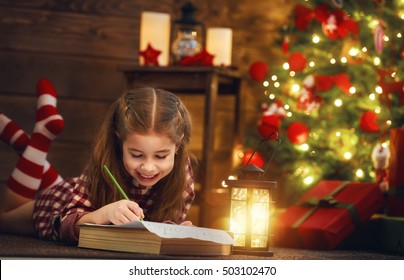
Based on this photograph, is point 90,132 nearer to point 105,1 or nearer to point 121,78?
point 121,78

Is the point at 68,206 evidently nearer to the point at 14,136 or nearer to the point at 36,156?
the point at 36,156

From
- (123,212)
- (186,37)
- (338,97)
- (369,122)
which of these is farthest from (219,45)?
(123,212)

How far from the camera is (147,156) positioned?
188cm

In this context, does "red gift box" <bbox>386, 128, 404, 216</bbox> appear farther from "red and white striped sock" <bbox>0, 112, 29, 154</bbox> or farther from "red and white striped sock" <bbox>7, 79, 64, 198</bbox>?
"red and white striped sock" <bbox>0, 112, 29, 154</bbox>

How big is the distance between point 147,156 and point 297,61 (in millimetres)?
1278

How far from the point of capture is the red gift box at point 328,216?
2.46 meters

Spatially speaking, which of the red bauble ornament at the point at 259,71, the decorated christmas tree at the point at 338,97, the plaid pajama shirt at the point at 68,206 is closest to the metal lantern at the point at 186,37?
the red bauble ornament at the point at 259,71

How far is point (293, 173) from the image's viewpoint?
3.10 metres

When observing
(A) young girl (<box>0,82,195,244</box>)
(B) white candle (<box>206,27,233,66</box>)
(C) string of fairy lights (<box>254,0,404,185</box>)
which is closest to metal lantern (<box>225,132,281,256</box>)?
(A) young girl (<box>0,82,195,244</box>)

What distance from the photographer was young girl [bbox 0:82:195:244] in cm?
188

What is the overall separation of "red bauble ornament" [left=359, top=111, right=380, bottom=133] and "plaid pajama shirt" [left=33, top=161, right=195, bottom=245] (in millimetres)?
870

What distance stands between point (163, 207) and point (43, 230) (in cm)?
42
